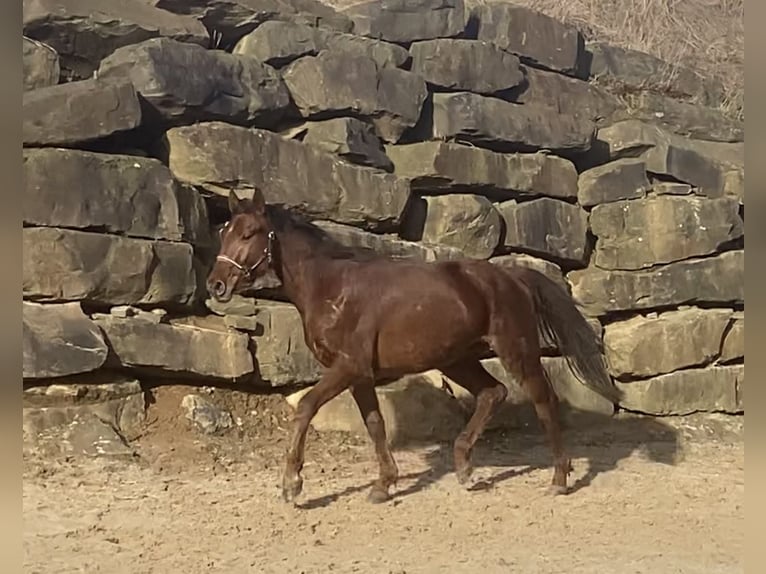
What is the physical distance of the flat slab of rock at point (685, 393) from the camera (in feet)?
28.2

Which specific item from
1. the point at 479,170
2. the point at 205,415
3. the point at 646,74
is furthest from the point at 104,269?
the point at 646,74

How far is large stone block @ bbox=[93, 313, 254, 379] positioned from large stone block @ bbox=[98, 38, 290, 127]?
192cm

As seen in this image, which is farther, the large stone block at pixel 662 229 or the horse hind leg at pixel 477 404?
the large stone block at pixel 662 229

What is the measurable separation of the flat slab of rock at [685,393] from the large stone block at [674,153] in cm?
213

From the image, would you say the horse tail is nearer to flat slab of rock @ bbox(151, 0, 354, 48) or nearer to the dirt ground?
the dirt ground

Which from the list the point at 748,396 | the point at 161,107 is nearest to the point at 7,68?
the point at 748,396

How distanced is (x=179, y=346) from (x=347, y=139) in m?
2.61

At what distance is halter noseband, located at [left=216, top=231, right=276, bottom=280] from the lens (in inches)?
206

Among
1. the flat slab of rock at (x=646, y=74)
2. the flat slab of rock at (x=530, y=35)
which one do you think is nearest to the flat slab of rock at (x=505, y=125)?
the flat slab of rock at (x=530, y=35)

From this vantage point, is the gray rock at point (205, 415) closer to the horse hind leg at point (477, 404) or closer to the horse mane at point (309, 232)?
the horse hind leg at point (477, 404)

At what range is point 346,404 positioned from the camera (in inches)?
290

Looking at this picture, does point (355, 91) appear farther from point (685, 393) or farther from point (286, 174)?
point (685, 393)

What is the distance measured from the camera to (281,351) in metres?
7.62

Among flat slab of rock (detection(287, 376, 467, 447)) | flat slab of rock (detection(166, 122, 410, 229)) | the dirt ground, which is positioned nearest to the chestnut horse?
the dirt ground
